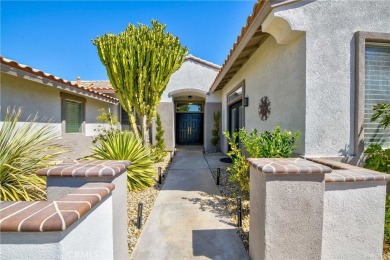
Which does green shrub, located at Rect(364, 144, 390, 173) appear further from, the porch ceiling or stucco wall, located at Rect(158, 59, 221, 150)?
stucco wall, located at Rect(158, 59, 221, 150)

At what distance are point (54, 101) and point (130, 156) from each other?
13.5 feet

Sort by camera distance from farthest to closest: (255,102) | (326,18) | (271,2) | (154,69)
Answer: (154,69)
(255,102)
(326,18)
(271,2)

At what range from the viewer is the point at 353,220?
2.34 metres

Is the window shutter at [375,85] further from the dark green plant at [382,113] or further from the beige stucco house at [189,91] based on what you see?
the beige stucco house at [189,91]

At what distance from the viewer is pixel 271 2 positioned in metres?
3.26

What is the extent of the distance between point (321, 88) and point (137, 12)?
22.7ft

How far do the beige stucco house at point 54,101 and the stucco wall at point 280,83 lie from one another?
634cm

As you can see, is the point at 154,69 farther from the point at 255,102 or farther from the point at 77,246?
the point at 77,246

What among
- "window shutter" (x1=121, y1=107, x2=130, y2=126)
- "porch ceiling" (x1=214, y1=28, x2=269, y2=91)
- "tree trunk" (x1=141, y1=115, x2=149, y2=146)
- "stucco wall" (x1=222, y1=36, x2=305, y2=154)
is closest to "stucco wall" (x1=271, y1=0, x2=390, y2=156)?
"stucco wall" (x1=222, y1=36, x2=305, y2=154)

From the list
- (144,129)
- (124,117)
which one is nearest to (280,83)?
(144,129)

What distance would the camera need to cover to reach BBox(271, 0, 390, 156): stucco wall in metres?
3.48

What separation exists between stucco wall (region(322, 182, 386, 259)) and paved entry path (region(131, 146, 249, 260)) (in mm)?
1223

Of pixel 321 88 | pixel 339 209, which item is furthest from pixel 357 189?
pixel 321 88

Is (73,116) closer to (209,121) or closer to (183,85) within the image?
(183,85)
